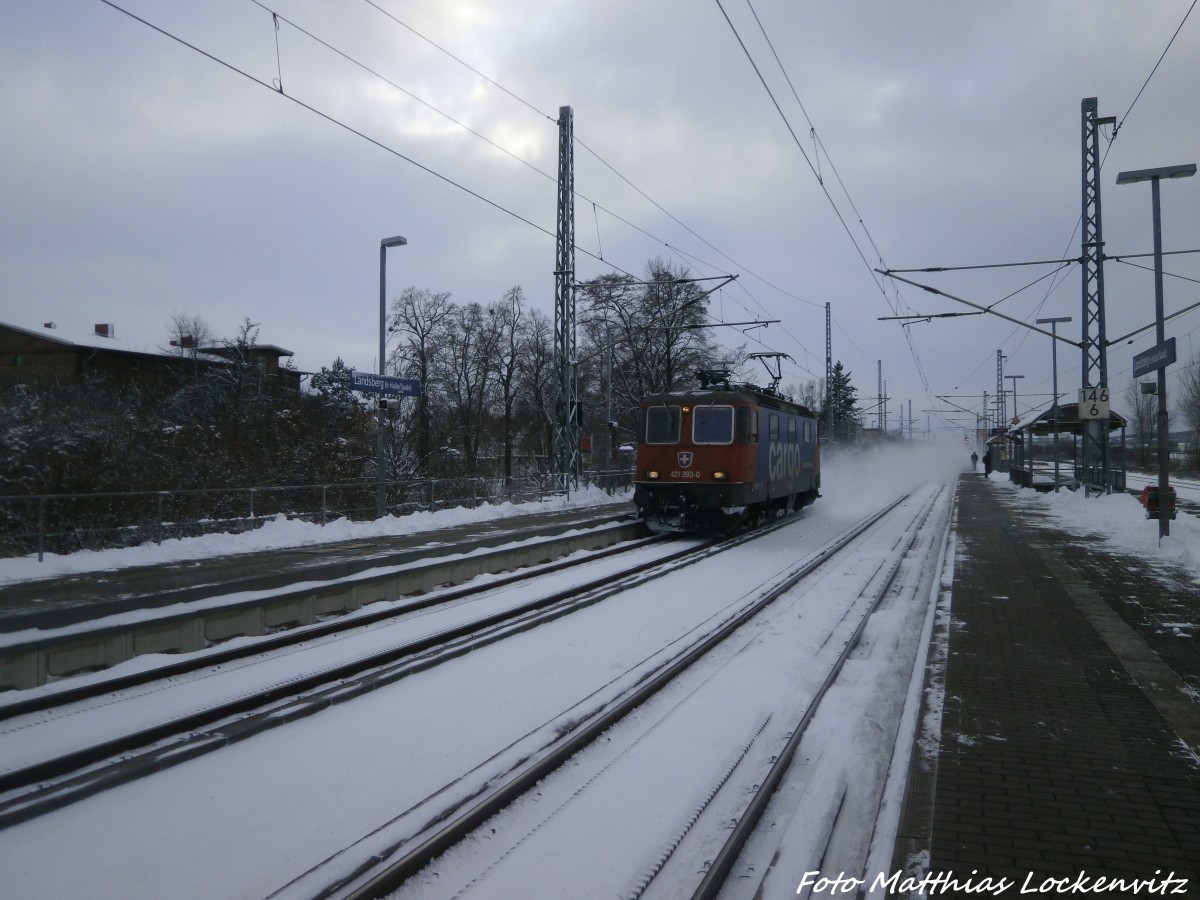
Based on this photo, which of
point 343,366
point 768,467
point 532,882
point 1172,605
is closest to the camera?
point 532,882

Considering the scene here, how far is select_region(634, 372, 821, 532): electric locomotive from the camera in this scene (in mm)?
18031

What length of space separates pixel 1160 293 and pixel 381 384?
1580 cm

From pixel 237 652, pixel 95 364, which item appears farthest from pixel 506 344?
pixel 237 652

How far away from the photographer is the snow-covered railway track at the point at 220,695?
5246 millimetres

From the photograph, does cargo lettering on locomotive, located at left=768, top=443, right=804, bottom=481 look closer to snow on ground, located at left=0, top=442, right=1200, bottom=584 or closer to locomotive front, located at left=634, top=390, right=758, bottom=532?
locomotive front, located at left=634, top=390, right=758, bottom=532

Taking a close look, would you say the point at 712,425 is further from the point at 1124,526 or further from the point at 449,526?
the point at 1124,526

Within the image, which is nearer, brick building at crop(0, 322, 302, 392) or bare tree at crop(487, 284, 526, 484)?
brick building at crop(0, 322, 302, 392)

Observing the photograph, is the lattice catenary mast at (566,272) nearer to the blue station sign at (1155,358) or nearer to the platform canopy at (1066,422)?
the blue station sign at (1155,358)

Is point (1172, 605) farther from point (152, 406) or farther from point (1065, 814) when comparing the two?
point (152, 406)

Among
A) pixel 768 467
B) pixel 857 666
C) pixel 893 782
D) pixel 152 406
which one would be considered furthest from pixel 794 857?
pixel 152 406

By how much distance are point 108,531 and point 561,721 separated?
1132 cm

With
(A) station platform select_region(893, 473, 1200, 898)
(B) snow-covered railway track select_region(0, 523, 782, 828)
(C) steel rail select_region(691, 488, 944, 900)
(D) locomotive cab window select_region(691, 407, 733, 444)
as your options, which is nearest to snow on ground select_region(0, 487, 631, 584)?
(B) snow-covered railway track select_region(0, 523, 782, 828)

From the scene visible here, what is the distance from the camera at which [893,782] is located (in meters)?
5.01

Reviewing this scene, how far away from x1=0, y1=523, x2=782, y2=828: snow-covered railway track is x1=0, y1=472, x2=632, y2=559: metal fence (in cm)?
642
